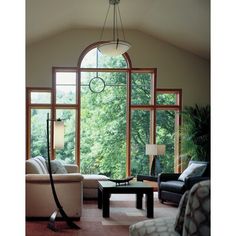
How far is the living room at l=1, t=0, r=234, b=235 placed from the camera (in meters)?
7.95

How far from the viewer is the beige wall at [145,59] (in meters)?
7.95

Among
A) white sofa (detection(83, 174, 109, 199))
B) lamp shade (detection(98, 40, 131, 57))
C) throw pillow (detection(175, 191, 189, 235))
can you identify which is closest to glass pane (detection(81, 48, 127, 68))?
lamp shade (detection(98, 40, 131, 57))

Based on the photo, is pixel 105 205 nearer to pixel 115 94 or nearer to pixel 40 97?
pixel 115 94

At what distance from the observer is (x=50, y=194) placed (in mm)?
4883

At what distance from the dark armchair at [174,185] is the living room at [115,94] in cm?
140

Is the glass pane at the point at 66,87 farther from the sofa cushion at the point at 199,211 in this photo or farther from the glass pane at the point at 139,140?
the sofa cushion at the point at 199,211

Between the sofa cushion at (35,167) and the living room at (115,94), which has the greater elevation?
the living room at (115,94)

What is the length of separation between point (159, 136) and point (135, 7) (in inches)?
117

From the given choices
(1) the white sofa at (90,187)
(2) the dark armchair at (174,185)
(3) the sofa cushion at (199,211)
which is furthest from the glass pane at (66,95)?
(3) the sofa cushion at (199,211)

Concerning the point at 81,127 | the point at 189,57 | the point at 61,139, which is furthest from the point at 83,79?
the point at 61,139

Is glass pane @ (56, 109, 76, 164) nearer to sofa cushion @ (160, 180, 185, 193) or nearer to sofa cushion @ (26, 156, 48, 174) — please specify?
sofa cushion @ (26, 156, 48, 174)
